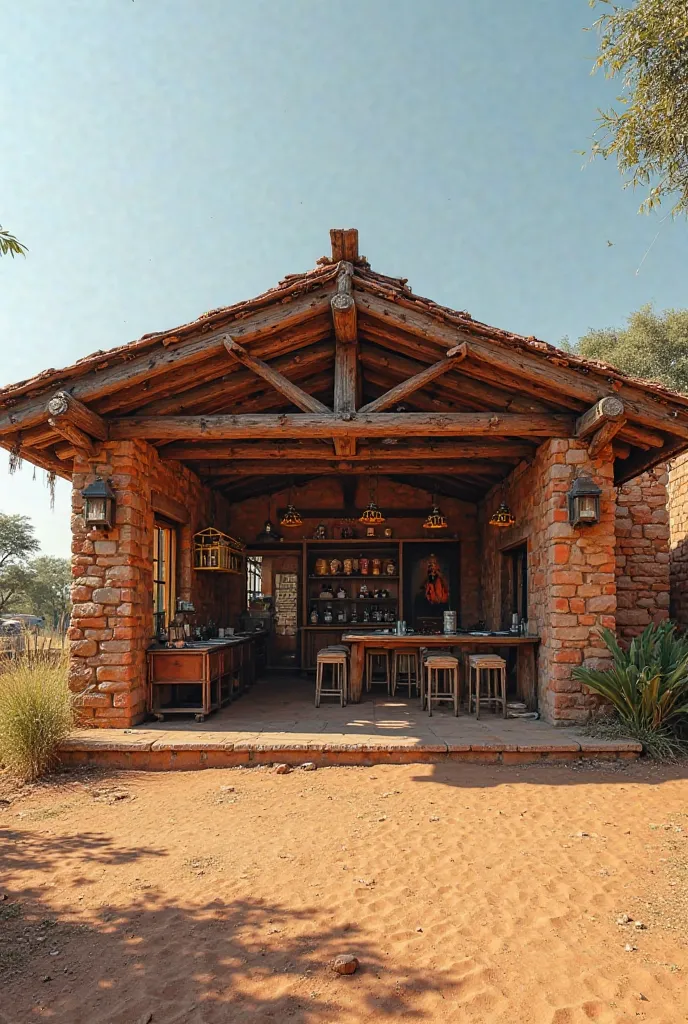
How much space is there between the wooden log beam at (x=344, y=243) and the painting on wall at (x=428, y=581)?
5902 millimetres

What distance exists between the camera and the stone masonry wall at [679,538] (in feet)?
27.8

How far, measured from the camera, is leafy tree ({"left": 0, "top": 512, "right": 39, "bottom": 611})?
23844 mm

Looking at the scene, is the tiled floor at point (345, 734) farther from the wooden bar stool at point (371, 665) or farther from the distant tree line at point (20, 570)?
the distant tree line at point (20, 570)

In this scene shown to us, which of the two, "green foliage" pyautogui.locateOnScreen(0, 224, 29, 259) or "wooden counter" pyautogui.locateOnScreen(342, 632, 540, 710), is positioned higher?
"green foliage" pyautogui.locateOnScreen(0, 224, 29, 259)

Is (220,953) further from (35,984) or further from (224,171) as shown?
(224,171)

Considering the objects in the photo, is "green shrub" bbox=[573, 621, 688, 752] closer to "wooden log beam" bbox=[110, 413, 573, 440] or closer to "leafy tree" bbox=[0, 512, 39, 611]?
"wooden log beam" bbox=[110, 413, 573, 440]

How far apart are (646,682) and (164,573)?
5572 millimetres

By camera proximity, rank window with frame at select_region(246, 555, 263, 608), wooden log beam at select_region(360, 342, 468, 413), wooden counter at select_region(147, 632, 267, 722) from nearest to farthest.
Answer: wooden log beam at select_region(360, 342, 468, 413), wooden counter at select_region(147, 632, 267, 722), window with frame at select_region(246, 555, 263, 608)

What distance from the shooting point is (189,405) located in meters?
6.76

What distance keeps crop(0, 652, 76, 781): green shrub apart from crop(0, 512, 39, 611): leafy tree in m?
20.2

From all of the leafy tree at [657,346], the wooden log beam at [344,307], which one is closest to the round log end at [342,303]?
the wooden log beam at [344,307]

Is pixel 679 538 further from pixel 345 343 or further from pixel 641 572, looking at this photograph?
pixel 345 343

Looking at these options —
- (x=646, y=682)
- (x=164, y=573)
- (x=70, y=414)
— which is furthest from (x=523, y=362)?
(x=164, y=573)

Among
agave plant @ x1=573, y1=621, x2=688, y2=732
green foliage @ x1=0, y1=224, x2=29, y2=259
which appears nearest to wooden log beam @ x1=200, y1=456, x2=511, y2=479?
agave plant @ x1=573, y1=621, x2=688, y2=732
